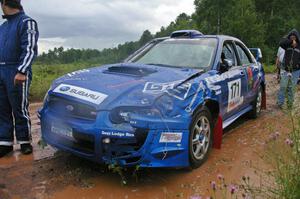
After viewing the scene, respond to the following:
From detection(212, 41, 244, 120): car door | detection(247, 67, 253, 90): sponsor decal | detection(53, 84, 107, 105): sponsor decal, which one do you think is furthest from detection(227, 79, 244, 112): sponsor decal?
detection(53, 84, 107, 105): sponsor decal

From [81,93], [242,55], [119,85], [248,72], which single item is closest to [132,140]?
[119,85]

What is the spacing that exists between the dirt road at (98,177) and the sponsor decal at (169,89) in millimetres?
929

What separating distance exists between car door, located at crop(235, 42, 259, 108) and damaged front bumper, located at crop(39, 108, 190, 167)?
257cm

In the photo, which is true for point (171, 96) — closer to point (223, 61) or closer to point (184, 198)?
point (184, 198)

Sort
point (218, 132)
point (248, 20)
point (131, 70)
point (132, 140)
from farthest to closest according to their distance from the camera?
1. point (248, 20)
2. point (218, 132)
3. point (131, 70)
4. point (132, 140)

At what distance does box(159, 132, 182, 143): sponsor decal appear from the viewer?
156 inches

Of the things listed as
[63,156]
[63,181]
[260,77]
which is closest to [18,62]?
[63,156]

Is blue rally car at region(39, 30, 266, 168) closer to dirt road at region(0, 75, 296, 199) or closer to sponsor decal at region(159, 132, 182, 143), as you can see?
sponsor decal at region(159, 132, 182, 143)

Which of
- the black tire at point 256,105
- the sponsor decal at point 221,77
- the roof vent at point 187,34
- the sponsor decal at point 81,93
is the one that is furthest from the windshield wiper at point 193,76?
the black tire at point 256,105

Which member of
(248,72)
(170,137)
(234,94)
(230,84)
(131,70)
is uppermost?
(131,70)

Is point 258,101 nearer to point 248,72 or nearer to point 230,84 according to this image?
point 248,72

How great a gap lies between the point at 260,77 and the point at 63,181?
4458mm

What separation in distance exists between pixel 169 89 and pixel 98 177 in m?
1.26

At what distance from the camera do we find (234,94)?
19.0 feet
